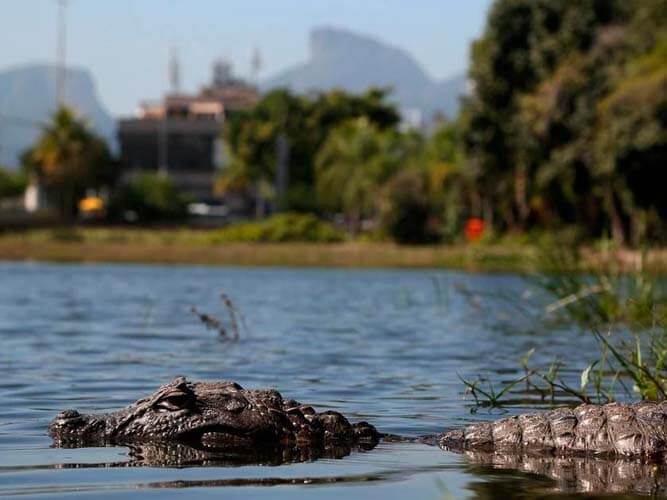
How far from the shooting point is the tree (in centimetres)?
9494

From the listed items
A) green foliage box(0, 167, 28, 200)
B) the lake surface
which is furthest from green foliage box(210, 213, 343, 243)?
green foliage box(0, 167, 28, 200)

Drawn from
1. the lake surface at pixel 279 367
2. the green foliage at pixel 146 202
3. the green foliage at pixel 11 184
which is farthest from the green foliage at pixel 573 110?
the green foliage at pixel 11 184

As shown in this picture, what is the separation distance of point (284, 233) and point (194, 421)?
66.8m

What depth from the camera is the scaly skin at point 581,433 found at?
11008 millimetres

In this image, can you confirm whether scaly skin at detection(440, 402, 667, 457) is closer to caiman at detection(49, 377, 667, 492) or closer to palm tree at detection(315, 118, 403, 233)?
caiman at detection(49, 377, 667, 492)

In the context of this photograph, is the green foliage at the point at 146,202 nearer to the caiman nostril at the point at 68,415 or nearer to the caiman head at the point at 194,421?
the caiman nostril at the point at 68,415

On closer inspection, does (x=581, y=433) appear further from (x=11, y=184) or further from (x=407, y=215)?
(x=11, y=184)

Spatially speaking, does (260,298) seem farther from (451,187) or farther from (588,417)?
(451,187)

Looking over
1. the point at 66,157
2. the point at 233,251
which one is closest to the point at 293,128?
the point at 66,157

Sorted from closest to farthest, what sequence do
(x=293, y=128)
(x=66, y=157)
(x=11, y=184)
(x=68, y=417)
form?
(x=68, y=417) → (x=66, y=157) → (x=293, y=128) → (x=11, y=184)

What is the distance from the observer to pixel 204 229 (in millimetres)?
90688

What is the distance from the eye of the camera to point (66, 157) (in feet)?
313

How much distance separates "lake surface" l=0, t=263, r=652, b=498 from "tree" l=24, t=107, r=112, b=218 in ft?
177

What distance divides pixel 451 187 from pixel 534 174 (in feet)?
47.7
